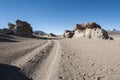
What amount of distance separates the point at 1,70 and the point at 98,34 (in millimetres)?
59487

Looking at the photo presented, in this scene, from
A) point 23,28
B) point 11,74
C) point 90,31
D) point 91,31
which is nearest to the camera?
point 11,74

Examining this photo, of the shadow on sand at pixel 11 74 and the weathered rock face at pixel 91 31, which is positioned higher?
the weathered rock face at pixel 91 31

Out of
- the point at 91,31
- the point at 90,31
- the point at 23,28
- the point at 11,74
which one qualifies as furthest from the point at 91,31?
the point at 11,74

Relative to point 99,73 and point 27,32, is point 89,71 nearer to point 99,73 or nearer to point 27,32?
point 99,73

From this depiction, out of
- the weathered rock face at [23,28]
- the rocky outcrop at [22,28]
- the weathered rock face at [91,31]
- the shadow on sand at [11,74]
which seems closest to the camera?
the shadow on sand at [11,74]

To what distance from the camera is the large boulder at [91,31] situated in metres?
64.7

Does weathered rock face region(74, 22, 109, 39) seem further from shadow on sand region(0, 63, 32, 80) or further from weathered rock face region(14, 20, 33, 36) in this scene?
shadow on sand region(0, 63, 32, 80)

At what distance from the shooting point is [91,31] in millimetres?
77812

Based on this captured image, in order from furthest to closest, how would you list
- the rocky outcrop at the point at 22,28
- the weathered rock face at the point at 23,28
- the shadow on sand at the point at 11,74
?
the weathered rock face at the point at 23,28, the rocky outcrop at the point at 22,28, the shadow on sand at the point at 11,74

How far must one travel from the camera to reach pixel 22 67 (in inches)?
500

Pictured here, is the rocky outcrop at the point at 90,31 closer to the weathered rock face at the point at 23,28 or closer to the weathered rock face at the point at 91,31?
the weathered rock face at the point at 91,31

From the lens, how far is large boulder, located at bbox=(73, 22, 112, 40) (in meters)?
64.7

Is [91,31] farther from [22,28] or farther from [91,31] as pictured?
[22,28]

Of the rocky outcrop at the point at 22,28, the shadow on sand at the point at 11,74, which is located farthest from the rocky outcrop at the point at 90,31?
the shadow on sand at the point at 11,74
